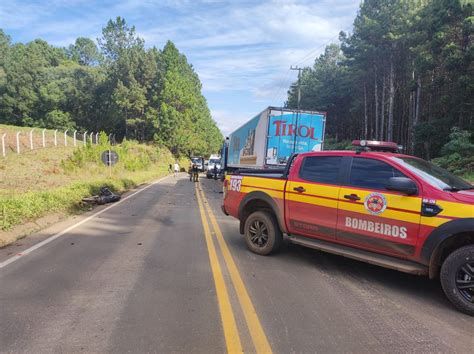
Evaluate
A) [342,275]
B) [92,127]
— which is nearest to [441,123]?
[342,275]

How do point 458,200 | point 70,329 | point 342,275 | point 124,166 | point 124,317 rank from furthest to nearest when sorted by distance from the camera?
point 124,166 < point 342,275 < point 458,200 < point 124,317 < point 70,329

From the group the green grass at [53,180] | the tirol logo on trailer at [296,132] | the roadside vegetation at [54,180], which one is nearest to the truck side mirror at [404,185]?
the roadside vegetation at [54,180]

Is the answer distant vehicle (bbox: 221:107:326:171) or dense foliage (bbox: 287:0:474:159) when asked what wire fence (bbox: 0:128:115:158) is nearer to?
distant vehicle (bbox: 221:107:326:171)

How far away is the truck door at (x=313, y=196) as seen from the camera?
5.79 metres

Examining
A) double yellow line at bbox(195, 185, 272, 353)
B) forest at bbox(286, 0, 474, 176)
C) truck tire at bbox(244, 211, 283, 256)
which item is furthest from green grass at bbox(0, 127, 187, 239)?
forest at bbox(286, 0, 474, 176)

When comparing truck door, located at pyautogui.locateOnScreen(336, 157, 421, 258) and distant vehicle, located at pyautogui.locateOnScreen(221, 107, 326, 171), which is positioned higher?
distant vehicle, located at pyautogui.locateOnScreen(221, 107, 326, 171)

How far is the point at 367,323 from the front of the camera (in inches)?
162

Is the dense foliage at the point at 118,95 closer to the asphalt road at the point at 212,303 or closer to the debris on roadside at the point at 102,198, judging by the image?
the debris on roadside at the point at 102,198

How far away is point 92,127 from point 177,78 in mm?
25804

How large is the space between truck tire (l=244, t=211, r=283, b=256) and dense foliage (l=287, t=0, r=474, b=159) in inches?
893

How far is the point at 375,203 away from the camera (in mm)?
5211

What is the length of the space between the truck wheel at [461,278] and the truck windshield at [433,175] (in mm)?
840

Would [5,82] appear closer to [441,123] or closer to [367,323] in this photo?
[441,123]

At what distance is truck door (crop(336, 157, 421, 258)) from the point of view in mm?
4883
